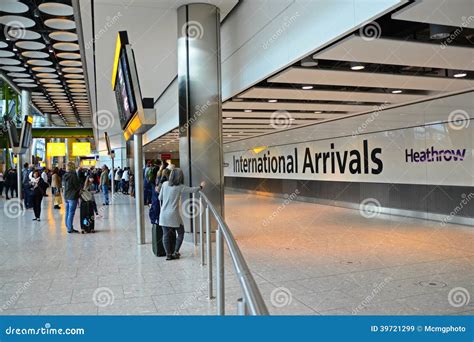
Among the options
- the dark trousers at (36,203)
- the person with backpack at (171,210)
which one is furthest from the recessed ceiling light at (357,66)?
the dark trousers at (36,203)

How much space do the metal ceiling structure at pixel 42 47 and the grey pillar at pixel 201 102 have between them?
9.38ft

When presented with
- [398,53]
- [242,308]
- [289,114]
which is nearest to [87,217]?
[289,114]

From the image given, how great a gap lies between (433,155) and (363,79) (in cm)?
446

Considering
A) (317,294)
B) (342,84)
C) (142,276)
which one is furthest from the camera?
(342,84)

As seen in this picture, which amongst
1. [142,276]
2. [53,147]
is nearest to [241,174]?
[53,147]

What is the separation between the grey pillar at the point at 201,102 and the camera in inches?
328

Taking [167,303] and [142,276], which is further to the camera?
[142,276]

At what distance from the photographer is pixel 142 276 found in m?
5.70

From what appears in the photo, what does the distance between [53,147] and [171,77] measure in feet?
55.7

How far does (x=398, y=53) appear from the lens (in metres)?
6.05

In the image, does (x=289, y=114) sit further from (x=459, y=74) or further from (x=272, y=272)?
(x=272, y=272)
